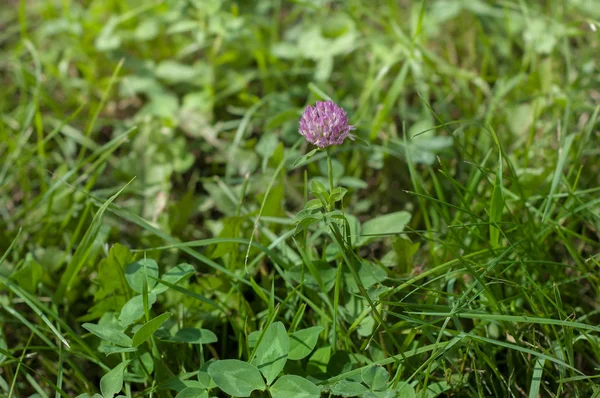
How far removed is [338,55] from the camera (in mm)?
2588

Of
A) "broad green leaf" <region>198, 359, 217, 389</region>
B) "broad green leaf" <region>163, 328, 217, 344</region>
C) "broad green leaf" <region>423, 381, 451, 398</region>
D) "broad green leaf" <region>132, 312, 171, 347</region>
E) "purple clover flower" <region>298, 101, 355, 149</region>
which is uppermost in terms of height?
"purple clover flower" <region>298, 101, 355, 149</region>

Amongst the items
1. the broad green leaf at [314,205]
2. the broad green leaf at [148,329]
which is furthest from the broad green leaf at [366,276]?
the broad green leaf at [148,329]

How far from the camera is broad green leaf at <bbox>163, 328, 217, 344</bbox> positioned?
1.40 metres

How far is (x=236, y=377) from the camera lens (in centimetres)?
127

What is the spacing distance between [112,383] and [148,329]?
14 cm

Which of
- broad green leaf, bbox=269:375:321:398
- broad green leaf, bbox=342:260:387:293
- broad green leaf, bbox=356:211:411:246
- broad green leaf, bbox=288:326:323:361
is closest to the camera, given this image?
broad green leaf, bbox=269:375:321:398

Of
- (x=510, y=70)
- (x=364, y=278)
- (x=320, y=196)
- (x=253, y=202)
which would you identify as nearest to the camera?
(x=320, y=196)

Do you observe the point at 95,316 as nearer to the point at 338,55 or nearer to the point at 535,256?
the point at 535,256

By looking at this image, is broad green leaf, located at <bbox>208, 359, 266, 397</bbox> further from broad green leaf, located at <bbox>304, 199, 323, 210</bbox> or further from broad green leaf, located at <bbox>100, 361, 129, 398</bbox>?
broad green leaf, located at <bbox>304, 199, 323, 210</bbox>

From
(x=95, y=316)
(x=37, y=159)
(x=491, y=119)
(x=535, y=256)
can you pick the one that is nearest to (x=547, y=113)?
(x=491, y=119)

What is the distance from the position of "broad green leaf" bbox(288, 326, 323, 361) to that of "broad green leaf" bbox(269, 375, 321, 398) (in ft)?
0.27

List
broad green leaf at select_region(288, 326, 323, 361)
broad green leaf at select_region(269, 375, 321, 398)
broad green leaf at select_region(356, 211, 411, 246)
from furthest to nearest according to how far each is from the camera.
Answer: broad green leaf at select_region(356, 211, 411, 246) → broad green leaf at select_region(288, 326, 323, 361) → broad green leaf at select_region(269, 375, 321, 398)

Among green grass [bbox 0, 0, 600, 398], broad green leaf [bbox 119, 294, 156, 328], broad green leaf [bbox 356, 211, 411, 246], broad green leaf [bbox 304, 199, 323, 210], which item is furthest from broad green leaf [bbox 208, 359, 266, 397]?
broad green leaf [bbox 356, 211, 411, 246]

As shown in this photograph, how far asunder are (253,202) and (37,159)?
0.78 m
